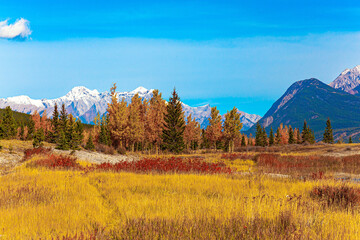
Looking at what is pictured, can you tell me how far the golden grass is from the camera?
4281mm

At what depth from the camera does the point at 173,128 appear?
43.8 m

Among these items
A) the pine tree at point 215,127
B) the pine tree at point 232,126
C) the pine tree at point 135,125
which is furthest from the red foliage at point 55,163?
the pine tree at point 215,127

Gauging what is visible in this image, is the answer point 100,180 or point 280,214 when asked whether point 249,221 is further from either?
point 100,180

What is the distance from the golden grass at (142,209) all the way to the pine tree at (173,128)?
3461 cm

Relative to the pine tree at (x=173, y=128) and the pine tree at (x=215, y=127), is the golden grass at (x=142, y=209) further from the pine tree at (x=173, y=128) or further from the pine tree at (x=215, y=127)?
the pine tree at (x=215, y=127)

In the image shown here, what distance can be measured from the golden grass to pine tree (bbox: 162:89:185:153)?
34612 mm

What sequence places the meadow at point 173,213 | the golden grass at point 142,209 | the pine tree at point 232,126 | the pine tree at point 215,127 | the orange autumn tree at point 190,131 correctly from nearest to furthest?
1. the meadow at point 173,213
2. the golden grass at point 142,209
3. the pine tree at point 232,126
4. the pine tree at point 215,127
5. the orange autumn tree at point 190,131

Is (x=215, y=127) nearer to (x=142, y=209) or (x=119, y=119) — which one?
(x=119, y=119)

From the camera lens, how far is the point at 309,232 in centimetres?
387

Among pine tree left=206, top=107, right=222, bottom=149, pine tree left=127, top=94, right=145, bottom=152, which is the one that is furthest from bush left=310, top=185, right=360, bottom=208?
pine tree left=206, top=107, right=222, bottom=149

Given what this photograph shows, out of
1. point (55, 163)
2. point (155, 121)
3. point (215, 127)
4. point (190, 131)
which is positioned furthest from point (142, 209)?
point (190, 131)

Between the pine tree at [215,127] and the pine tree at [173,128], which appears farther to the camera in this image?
the pine tree at [215,127]

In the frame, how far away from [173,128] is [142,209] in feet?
126

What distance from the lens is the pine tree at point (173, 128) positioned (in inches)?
1718
